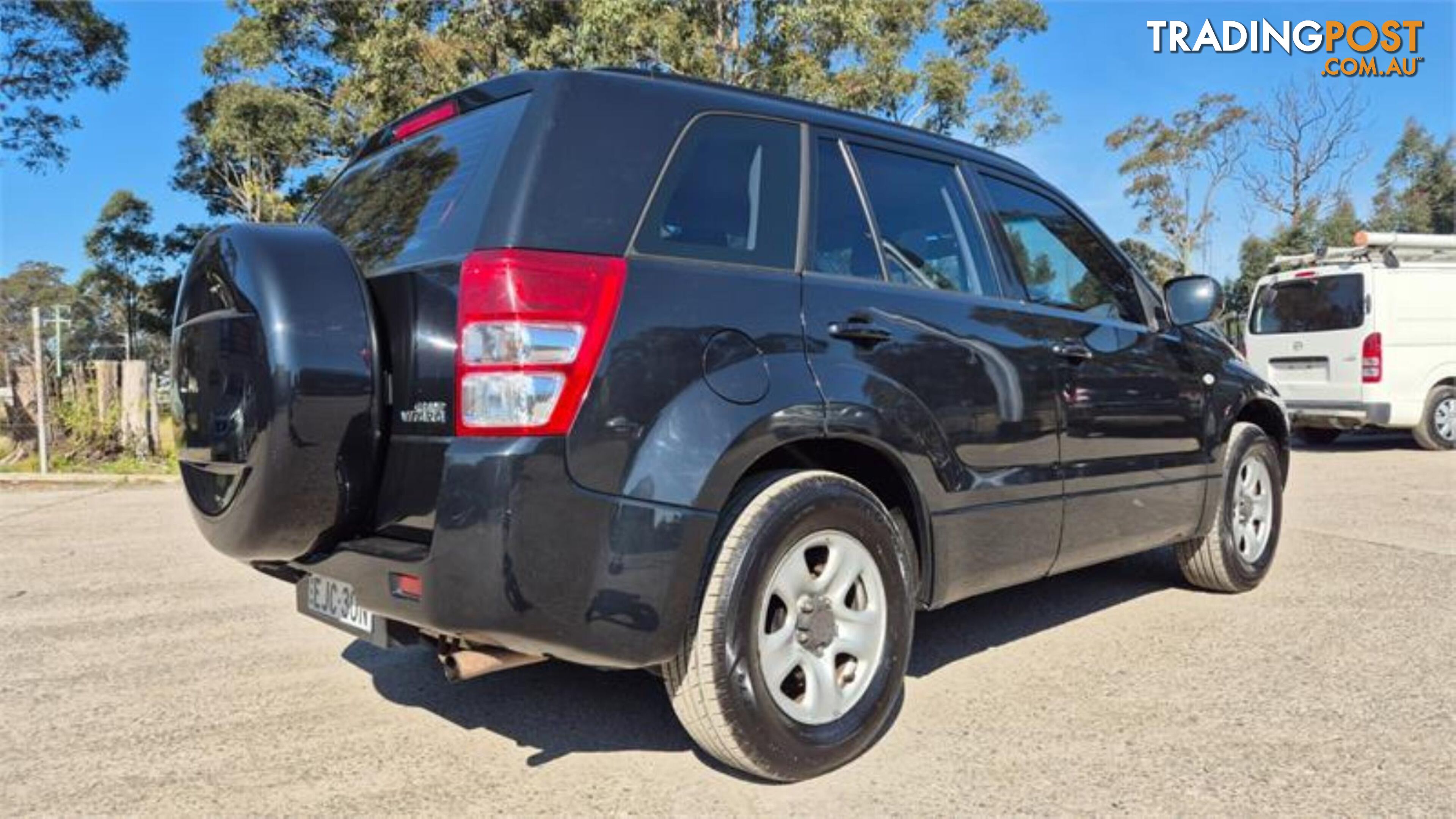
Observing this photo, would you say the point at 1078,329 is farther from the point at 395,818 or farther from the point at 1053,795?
the point at 395,818

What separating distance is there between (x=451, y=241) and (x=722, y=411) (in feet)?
2.62

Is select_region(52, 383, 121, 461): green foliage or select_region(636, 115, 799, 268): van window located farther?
select_region(52, 383, 121, 461): green foliage

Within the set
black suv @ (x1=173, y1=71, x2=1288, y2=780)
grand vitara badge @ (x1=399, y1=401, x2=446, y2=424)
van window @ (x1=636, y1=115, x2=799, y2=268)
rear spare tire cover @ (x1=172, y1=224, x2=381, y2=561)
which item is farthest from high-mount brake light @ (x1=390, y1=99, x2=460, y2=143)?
grand vitara badge @ (x1=399, y1=401, x2=446, y2=424)

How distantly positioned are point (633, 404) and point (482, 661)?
78 centimetres

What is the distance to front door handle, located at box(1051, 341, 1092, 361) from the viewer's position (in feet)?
11.6

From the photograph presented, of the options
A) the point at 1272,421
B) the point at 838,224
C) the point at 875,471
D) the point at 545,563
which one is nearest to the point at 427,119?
the point at 838,224

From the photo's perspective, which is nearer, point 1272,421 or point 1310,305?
point 1272,421

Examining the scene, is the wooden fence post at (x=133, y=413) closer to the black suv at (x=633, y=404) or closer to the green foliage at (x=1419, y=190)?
the black suv at (x=633, y=404)

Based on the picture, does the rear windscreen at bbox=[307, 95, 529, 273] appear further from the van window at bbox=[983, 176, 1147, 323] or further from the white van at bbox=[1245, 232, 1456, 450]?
the white van at bbox=[1245, 232, 1456, 450]

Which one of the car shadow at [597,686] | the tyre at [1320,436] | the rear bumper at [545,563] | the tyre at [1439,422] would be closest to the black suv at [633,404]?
the rear bumper at [545,563]

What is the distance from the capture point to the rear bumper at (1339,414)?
420 inches

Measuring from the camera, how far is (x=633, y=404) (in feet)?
7.48

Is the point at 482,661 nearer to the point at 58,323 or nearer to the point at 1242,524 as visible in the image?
the point at 1242,524

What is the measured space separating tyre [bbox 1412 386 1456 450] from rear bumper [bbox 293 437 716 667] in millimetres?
11829
